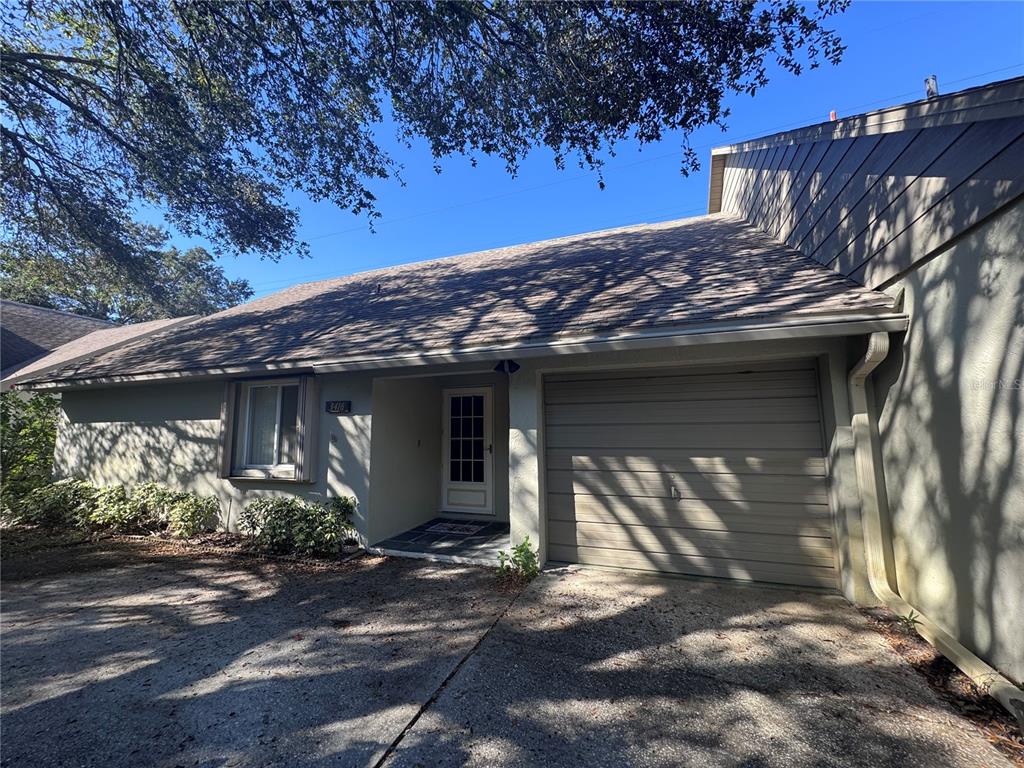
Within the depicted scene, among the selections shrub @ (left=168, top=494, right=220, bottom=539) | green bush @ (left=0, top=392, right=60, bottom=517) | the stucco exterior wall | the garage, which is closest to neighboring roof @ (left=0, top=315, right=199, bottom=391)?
green bush @ (left=0, top=392, right=60, bottom=517)

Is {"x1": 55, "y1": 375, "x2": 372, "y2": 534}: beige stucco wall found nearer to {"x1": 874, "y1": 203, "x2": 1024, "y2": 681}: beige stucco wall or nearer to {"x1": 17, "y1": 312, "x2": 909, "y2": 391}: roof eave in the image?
{"x1": 17, "y1": 312, "x2": 909, "y2": 391}: roof eave

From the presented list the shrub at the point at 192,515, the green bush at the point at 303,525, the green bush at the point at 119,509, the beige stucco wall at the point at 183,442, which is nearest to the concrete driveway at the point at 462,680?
the green bush at the point at 303,525

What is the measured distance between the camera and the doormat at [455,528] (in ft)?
19.8

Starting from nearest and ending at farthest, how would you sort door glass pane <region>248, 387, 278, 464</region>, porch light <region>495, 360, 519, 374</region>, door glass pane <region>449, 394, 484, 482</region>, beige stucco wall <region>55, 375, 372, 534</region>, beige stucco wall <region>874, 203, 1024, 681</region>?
beige stucco wall <region>874, 203, 1024, 681</region> → porch light <region>495, 360, 519, 374</region> → beige stucco wall <region>55, 375, 372, 534</region> → door glass pane <region>248, 387, 278, 464</region> → door glass pane <region>449, 394, 484, 482</region>

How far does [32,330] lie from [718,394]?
21.0 m

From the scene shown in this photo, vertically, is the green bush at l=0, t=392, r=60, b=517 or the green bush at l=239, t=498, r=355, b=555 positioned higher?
the green bush at l=0, t=392, r=60, b=517

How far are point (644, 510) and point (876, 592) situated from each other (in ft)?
6.62

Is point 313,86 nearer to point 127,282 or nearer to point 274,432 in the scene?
point 274,432

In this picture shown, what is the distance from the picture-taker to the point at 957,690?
8.16ft

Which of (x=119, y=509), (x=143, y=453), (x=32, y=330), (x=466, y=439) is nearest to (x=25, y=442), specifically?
(x=143, y=453)

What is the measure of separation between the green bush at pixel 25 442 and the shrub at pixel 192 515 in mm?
3529

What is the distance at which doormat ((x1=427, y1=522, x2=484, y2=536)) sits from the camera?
6.03m

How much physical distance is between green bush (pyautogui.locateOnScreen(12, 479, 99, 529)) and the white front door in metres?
5.94

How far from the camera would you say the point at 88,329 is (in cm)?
1554
